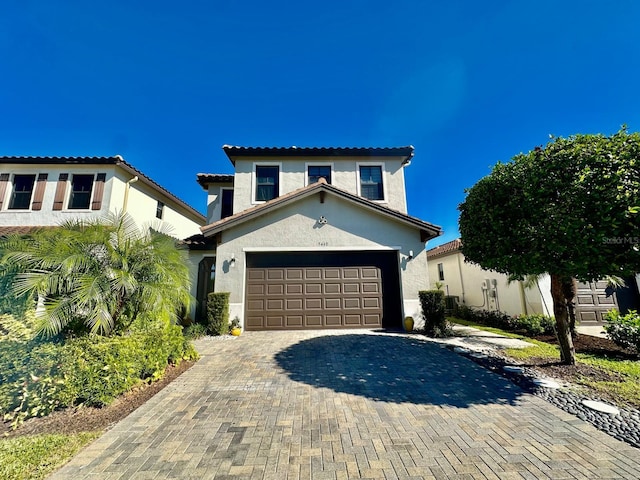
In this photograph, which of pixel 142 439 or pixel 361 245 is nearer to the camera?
pixel 142 439

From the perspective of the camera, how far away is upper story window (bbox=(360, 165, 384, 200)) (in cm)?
1372

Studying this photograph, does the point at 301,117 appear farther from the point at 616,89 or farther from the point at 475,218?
the point at 616,89

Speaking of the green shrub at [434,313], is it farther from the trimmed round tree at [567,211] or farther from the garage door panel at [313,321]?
the garage door panel at [313,321]

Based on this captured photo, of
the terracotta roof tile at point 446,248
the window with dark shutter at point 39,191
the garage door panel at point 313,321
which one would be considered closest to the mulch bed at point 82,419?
the garage door panel at point 313,321

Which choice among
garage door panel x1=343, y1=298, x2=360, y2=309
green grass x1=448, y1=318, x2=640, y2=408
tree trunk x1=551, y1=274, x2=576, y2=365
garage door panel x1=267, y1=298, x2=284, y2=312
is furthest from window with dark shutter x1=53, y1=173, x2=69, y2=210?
tree trunk x1=551, y1=274, x2=576, y2=365

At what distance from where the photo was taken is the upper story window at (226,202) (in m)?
14.8

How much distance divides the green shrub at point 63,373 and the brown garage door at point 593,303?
16053 millimetres

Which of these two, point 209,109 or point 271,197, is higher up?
point 209,109

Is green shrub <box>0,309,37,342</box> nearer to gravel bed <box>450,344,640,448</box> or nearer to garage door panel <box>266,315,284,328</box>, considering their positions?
garage door panel <box>266,315,284,328</box>

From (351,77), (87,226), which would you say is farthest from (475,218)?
(87,226)

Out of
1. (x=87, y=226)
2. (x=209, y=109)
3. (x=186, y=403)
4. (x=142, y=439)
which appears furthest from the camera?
(x=209, y=109)

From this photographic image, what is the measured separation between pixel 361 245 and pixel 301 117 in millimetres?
7508

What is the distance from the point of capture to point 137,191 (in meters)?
13.5

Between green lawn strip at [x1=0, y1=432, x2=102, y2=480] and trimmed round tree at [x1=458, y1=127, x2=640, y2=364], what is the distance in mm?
8016
